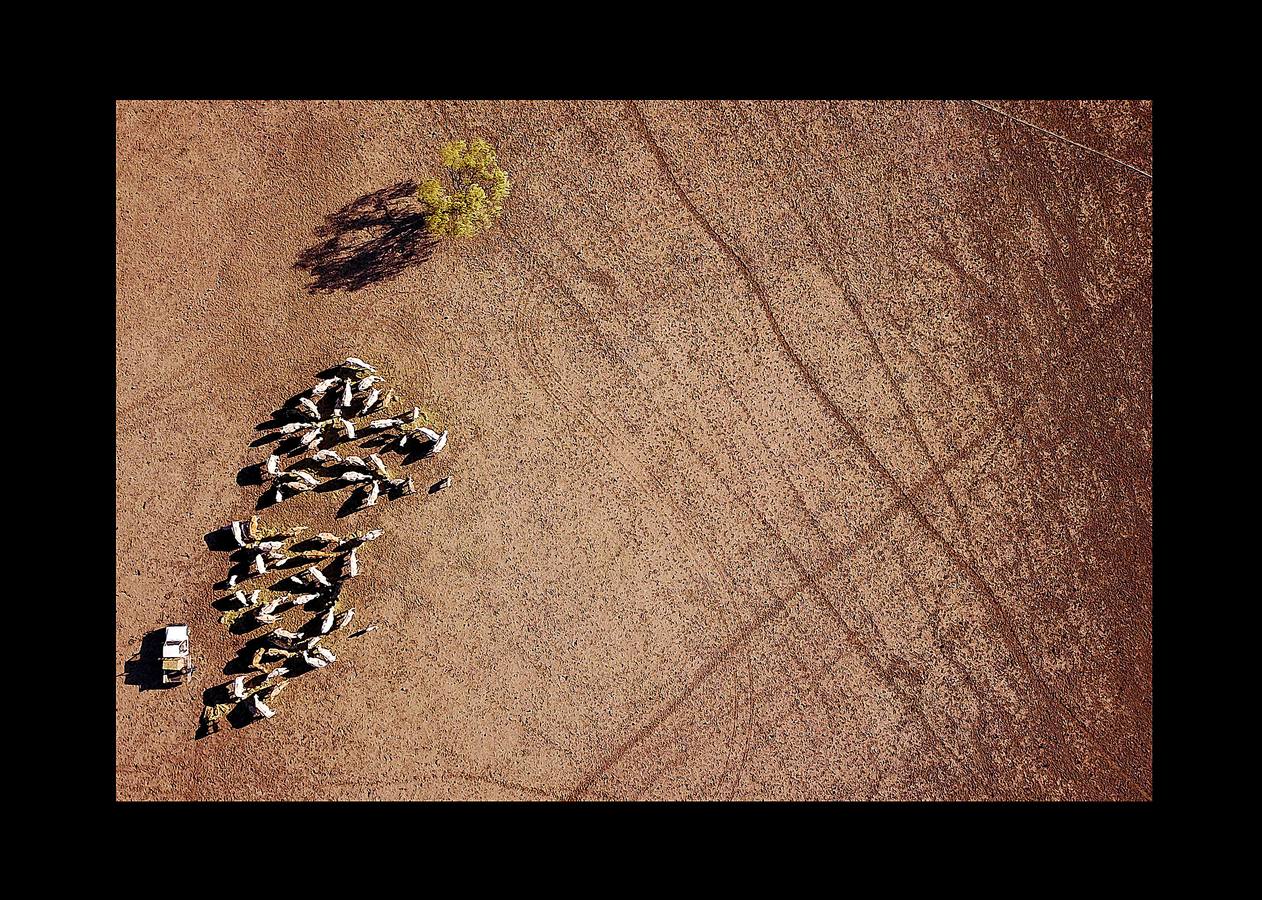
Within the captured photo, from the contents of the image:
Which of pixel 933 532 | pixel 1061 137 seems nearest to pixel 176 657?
pixel 933 532

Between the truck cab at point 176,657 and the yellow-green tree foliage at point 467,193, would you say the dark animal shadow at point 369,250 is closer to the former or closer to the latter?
the yellow-green tree foliage at point 467,193

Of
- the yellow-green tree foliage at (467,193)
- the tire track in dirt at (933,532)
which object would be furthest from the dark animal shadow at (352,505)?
the tire track in dirt at (933,532)

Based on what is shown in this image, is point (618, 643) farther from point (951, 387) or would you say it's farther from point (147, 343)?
point (147, 343)

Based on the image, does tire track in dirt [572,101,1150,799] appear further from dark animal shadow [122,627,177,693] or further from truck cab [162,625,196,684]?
dark animal shadow [122,627,177,693]

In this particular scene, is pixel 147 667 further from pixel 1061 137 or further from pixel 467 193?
pixel 1061 137

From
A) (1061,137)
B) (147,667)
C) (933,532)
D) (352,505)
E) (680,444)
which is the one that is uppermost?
(1061,137)

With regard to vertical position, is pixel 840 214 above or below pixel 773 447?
above

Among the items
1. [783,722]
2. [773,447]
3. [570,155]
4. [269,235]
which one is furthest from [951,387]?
[269,235]
